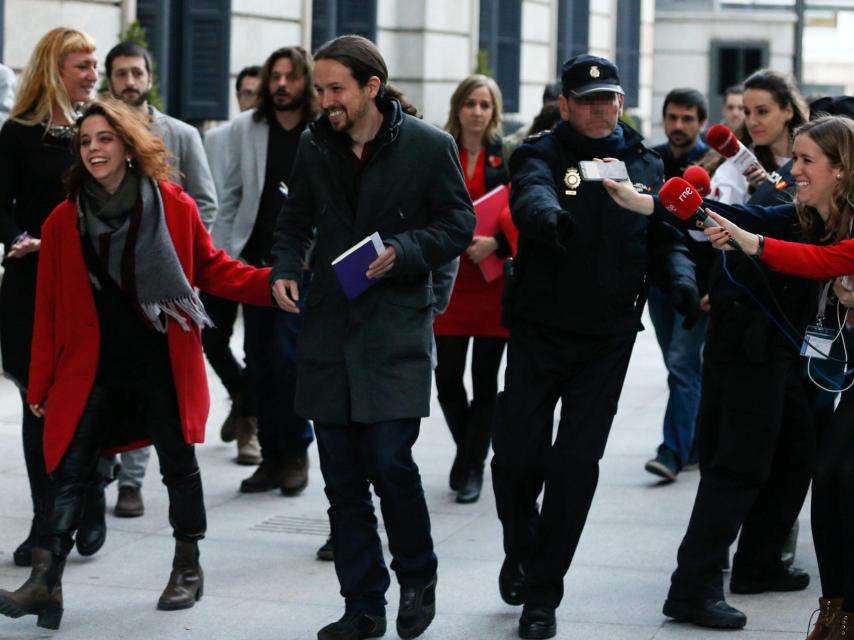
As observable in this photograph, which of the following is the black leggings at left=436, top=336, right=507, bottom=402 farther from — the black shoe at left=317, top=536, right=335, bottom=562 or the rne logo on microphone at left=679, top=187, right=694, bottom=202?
the rne logo on microphone at left=679, top=187, right=694, bottom=202

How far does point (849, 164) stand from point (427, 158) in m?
1.36

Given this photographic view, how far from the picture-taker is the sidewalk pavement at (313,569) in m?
6.11

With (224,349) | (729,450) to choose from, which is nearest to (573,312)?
(729,450)

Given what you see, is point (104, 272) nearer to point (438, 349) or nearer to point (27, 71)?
point (27, 71)

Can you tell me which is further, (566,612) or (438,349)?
(438,349)

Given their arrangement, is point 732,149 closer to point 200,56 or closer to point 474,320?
point 474,320

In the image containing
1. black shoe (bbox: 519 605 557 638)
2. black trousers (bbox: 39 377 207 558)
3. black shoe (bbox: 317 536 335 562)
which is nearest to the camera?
black shoe (bbox: 519 605 557 638)

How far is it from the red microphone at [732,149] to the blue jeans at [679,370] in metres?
2.01

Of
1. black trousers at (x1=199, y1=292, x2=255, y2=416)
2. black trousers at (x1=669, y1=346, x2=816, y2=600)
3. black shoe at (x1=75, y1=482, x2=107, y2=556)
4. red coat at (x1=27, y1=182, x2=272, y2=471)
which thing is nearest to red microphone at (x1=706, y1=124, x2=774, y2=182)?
black trousers at (x1=669, y1=346, x2=816, y2=600)

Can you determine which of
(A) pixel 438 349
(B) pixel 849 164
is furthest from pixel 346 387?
(A) pixel 438 349

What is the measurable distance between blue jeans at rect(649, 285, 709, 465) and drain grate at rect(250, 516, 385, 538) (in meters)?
1.84

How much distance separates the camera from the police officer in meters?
5.98

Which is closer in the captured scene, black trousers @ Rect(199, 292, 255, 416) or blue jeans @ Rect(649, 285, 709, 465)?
blue jeans @ Rect(649, 285, 709, 465)

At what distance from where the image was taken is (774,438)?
6199mm
